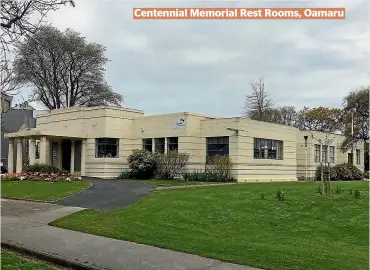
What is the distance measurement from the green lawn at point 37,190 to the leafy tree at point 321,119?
40619 millimetres

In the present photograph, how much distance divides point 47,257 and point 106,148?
24657 millimetres

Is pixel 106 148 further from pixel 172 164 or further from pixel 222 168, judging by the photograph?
pixel 222 168

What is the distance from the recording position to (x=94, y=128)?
32812 millimetres

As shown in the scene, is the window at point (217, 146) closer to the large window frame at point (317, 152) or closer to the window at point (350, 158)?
the large window frame at point (317, 152)

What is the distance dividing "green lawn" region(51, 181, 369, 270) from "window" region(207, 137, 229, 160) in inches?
495

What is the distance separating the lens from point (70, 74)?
48.8 meters

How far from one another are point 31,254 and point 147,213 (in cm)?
546

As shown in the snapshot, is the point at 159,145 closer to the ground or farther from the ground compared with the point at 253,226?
farther from the ground

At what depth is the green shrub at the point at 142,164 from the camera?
3031 centimetres

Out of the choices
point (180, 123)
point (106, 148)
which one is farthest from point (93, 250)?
point (106, 148)

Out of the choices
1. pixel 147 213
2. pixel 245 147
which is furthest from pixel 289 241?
pixel 245 147

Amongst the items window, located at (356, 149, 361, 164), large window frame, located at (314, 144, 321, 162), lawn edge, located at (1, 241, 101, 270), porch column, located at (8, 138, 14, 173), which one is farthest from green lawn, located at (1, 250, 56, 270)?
window, located at (356, 149, 361, 164)

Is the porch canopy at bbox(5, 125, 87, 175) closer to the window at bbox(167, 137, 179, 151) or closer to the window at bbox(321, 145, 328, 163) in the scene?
the window at bbox(167, 137, 179, 151)

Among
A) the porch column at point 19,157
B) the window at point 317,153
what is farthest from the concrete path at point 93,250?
the window at point 317,153
